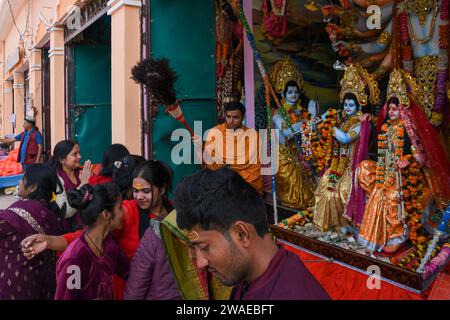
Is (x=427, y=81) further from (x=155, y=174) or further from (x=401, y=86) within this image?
(x=155, y=174)

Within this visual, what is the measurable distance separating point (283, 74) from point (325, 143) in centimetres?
149

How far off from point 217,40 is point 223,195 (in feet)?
16.8

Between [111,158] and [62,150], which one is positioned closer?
[111,158]

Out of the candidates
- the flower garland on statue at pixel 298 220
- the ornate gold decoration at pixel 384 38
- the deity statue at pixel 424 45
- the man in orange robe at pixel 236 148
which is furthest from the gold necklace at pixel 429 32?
the flower garland on statue at pixel 298 220

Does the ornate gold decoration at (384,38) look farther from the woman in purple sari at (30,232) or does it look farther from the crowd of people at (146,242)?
the woman in purple sari at (30,232)

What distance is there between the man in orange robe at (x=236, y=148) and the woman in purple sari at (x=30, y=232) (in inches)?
104

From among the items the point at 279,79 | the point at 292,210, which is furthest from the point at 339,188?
the point at 279,79

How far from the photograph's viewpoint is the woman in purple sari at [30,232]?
7.09ft

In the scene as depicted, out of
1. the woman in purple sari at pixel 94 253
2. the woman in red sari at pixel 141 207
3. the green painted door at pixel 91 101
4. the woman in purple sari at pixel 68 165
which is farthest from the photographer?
the green painted door at pixel 91 101

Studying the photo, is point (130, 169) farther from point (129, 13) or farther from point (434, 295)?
point (129, 13)

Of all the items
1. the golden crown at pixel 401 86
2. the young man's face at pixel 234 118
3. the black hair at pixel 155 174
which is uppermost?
the golden crown at pixel 401 86

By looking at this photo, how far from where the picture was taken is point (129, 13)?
5145 mm

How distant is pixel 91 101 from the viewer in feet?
27.1

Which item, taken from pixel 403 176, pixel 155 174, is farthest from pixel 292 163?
pixel 155 174
